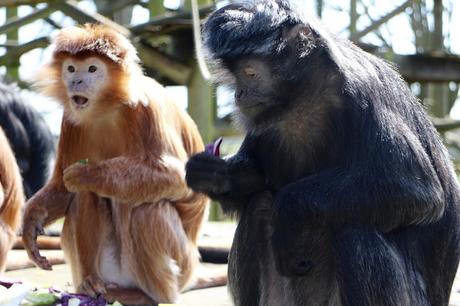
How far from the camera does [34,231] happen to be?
5.95 m

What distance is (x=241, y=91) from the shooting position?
439 centimetres

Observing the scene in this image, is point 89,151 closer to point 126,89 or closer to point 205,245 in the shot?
point 126,89

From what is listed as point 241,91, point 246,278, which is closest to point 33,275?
point 246,278

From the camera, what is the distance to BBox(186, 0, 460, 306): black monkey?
425 cm

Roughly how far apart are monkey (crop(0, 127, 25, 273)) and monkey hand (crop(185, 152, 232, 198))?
2.23 m

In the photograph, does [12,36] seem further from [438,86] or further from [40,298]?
[40,298]

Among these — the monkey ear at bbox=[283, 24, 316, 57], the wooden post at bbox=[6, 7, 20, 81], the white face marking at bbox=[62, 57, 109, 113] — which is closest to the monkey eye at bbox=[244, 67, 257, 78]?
the monkey ear at bbox=[283, 24, 316, 57]

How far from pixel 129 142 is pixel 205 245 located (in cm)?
209

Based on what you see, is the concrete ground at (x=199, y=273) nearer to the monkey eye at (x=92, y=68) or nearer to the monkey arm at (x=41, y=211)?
the monkey arm at (x=41, y=211)

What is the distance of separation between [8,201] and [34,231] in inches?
36.3

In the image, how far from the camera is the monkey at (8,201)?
6590mm

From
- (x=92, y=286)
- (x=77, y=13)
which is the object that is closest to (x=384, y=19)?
(x=77, y=13)

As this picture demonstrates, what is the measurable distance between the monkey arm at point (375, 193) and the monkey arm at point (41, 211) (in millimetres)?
2077

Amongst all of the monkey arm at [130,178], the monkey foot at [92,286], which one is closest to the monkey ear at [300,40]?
the monkey arm at [130,178]
